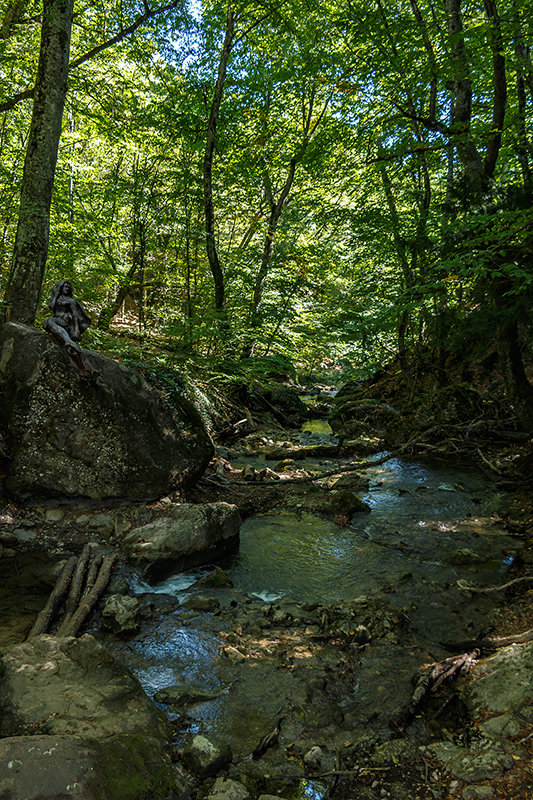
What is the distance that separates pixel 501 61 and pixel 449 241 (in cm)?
267

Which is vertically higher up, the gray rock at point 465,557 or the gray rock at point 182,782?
the gray rock at point 465,557

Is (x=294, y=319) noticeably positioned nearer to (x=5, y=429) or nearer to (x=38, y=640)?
(x=5, y=429)

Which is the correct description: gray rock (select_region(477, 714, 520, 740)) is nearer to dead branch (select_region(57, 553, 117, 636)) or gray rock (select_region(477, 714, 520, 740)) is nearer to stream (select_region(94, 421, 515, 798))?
stream (select_region(94, 421, 515, 798))

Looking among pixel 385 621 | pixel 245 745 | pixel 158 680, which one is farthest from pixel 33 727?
pixel 385 621

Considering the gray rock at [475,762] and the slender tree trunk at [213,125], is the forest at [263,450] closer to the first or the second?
the gray rock at [475,762]

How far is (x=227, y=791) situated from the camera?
2297 mm

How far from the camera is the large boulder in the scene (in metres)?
5.85

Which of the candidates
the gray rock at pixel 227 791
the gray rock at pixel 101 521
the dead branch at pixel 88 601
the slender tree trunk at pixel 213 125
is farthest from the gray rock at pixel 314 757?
the slender tree trunk at pixel 213 125

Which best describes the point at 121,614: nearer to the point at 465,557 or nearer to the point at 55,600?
the point at 55,600

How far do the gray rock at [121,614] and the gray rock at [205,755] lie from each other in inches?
60.0

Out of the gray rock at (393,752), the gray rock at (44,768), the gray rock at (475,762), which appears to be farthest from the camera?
the gray rock at (393,752)

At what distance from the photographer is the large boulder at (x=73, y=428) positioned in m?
5.85

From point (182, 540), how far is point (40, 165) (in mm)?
6978

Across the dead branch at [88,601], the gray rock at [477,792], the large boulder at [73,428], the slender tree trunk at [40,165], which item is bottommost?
the dead branch at [88,601]
